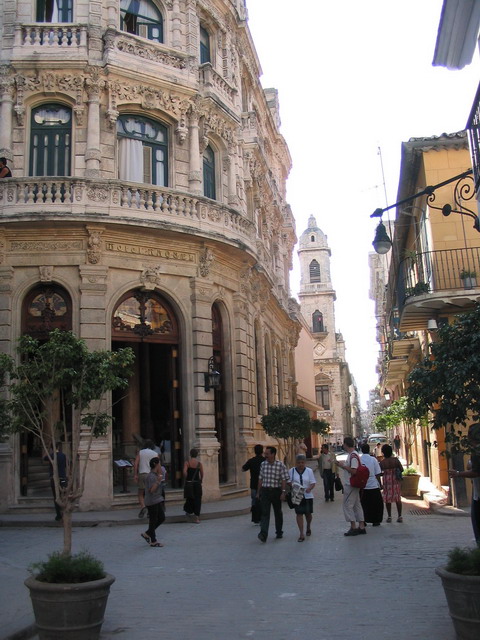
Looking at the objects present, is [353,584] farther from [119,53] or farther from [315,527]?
[119,53]

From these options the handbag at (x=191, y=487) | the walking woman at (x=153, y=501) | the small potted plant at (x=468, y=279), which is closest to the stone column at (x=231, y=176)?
the small potted plant at (x=468, y=279)

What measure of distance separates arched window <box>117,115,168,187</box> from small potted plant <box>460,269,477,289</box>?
9.17 meters

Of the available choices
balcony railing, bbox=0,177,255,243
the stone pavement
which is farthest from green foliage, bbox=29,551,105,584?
balcony railing, bbox=0,177,255,243

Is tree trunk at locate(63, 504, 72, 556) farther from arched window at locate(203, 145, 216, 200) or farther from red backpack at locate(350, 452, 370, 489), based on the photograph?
arched window at locate(203, 145, 216, 200)

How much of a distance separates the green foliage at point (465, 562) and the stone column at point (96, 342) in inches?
476

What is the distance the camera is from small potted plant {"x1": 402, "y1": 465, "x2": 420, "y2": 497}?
19656 mm

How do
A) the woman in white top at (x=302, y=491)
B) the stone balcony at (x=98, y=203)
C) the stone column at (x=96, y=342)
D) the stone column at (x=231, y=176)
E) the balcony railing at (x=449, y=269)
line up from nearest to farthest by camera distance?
the woman in white top at (x=302, y=491) < the stone column at (x=96, y=342) < the balcony railing at (x=449, y=269) < the stone balcony at (x=98, y=203) < the stone column at (x=231, y=176)

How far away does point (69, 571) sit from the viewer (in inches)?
256

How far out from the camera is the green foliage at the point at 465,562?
19.8 ft

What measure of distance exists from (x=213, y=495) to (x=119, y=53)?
13.0m

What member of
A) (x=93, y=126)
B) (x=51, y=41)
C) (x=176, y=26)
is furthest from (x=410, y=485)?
(x=51, y=41)

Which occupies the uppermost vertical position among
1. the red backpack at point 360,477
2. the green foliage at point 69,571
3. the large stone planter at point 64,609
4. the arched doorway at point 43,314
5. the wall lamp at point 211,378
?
the arched doorway at point 43,314

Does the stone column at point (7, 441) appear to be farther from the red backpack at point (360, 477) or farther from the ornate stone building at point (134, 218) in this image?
the red backpack at point (360, 477)

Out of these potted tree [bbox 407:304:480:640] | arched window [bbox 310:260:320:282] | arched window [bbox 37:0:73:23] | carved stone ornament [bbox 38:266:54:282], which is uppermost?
arched window [bbox 310:260:320:282]
